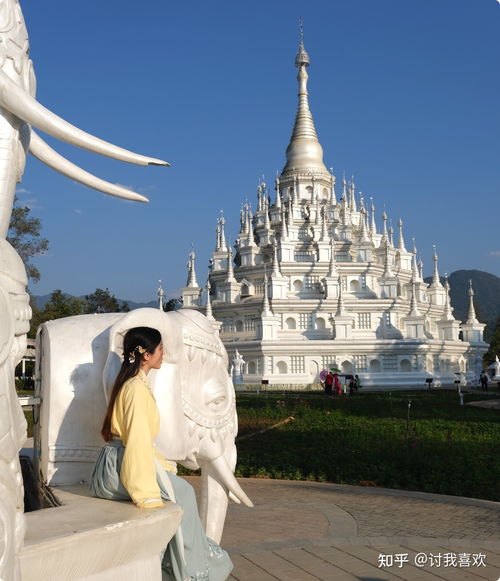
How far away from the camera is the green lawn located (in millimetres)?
12523

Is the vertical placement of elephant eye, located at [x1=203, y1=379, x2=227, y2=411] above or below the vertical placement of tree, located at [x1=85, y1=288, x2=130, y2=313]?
below

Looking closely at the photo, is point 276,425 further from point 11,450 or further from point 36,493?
point 11,450

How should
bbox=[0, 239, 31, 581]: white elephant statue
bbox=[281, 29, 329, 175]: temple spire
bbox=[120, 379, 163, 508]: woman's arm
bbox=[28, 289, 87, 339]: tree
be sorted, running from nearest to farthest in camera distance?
bbox=[0, 239, 31, 581]: white elephant statue < bbox=[120, 379, 163, 508]: woman's arm < bbox=[28, 289, 87, 339]: tree < bbox=[281, 29, 329, 175]: temple spire

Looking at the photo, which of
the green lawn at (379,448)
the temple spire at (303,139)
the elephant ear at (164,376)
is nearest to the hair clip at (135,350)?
the elephant ear at (164,376)

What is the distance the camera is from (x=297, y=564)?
7.13 m

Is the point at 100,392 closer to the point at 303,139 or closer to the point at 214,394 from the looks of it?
the point at 214,394

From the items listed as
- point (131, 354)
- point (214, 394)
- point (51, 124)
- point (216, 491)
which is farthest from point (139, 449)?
point (51, 124)

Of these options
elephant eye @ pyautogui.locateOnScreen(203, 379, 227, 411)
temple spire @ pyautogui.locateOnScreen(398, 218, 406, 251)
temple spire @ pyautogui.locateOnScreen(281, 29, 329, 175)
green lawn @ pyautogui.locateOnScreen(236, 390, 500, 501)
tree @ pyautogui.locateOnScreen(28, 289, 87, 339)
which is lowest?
green lawn @ pyautogui.locateOnScreen(236, 390, 500, 501)

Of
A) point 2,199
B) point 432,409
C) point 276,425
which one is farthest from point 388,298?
point 2,199

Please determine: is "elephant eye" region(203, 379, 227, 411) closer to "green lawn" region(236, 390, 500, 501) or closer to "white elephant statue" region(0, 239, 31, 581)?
"white elephant statue" region(0, 239, 31, 581)

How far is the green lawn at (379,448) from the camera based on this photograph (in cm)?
1252

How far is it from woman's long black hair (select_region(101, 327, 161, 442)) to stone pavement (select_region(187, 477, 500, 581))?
257cm

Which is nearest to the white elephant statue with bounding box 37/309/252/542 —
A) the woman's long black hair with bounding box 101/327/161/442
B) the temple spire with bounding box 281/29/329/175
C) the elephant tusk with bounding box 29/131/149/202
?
the woman's long black hair with bounding box 101/327/161/442

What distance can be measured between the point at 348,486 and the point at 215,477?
6.12 meters
